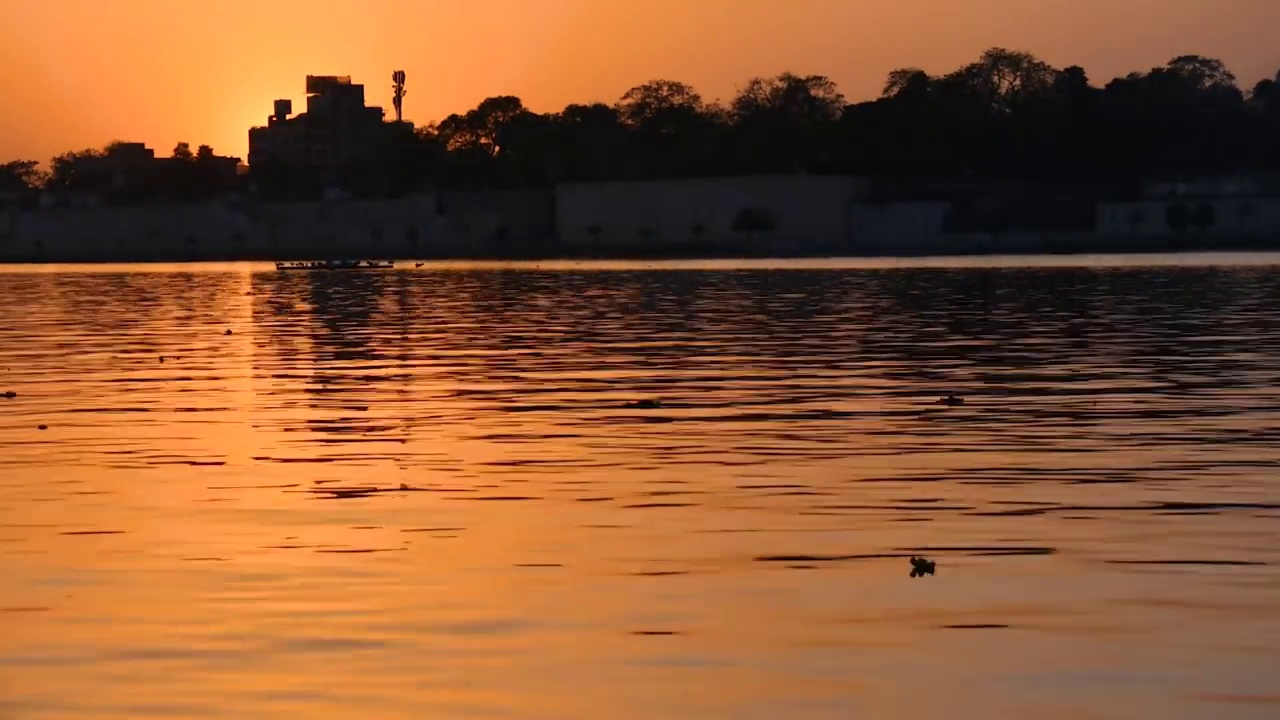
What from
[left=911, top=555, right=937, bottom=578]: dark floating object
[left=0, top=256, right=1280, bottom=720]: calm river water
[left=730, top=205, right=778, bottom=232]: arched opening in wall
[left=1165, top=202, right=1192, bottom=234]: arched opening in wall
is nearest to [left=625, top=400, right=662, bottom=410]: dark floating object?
[left=0, top=256, right=1280, bottom=720]: calm river water

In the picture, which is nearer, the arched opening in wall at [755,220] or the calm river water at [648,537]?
the calm river water at [648,537]

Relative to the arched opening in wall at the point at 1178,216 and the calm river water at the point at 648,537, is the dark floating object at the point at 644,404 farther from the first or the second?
the arched opening in wall at the point at 1178,216

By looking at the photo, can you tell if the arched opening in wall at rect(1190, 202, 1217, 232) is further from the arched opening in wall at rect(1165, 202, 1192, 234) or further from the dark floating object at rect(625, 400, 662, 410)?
the dark floating object at rect(625, 400, 662, 410)

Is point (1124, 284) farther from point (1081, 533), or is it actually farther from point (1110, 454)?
point (1081, 533)

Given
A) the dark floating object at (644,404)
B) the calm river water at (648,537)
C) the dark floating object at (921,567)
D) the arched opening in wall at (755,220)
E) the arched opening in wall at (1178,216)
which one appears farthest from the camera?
the arched opening in wall at (1178,216)

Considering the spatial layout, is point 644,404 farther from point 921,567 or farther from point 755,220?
point 755,220

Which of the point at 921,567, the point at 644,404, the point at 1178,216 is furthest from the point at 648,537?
the point at 1178,216

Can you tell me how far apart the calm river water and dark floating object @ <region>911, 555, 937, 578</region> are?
144mm

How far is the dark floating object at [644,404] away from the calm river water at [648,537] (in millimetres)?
509

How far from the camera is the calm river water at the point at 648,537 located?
45.9 ft

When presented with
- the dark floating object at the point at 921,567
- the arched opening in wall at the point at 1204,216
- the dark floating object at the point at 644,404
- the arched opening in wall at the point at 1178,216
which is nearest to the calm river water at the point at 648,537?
the dark floating object at the point at 921,567

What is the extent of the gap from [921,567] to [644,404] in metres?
16.5

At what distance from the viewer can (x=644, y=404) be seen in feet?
112

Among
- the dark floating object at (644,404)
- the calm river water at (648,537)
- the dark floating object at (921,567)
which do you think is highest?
the dark floating object at (921,567)
